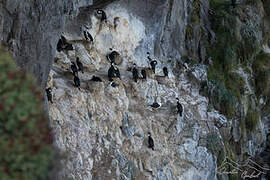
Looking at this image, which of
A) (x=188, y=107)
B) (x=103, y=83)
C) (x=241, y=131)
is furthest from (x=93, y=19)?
(x=241, y=131)

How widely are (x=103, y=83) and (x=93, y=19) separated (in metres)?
2.84

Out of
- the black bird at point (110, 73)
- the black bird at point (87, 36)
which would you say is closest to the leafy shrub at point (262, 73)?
the black bird at point (110, 73)

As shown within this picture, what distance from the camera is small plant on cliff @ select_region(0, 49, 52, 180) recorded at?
10.5ft

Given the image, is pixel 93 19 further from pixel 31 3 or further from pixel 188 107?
pixel 31 3

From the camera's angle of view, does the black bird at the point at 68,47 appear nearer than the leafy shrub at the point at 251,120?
Yes

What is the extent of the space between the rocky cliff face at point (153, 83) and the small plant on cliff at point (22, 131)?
2874mm

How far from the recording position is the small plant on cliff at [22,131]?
320 centimetres

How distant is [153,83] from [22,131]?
11876 mm

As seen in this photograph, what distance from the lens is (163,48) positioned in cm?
1697

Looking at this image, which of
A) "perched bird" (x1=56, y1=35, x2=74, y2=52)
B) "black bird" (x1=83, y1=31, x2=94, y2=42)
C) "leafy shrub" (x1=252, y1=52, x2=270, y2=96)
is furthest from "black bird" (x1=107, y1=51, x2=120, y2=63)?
"leafy shrub" (x1=252, y1=52, x2=270, y2=96)

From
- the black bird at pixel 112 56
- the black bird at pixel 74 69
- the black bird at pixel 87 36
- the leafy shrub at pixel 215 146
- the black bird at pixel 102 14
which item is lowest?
the leafy shrub at pixel 215 146

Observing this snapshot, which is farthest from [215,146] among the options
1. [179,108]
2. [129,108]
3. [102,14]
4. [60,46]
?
[60,46]

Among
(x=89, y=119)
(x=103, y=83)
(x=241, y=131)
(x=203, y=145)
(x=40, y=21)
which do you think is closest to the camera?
(x=40, y=21)

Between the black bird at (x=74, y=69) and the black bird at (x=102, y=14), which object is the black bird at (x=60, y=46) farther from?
the black bird at (x=102, y=14)
